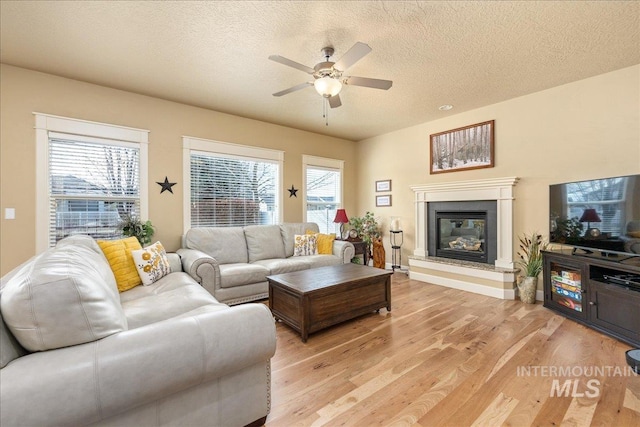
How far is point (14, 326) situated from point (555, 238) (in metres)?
4.39

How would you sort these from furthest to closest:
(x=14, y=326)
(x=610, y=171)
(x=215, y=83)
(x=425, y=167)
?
(x=425, y=167) < (x=215, y=83) < (x=610, y=171) < (x=14, y=326)

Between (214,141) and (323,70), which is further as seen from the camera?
(214,141)

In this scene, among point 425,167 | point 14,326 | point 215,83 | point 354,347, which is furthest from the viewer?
point 425,167

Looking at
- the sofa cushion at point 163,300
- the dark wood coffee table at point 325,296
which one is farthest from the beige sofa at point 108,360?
the dark wood coffee table at point 325,296

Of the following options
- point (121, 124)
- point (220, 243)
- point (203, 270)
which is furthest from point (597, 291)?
point (121, 124)

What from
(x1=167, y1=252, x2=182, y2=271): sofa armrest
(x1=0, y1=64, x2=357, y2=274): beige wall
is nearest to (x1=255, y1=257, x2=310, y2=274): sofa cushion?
(x1=167, y1=252, x2=182, y2=271): sofa armrest

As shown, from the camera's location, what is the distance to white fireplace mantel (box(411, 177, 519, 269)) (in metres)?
3.79

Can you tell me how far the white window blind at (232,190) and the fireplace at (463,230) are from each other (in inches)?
107

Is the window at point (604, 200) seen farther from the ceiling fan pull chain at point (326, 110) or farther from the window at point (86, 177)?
the window at point (86, 177)

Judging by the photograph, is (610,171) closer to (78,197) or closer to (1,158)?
(78,197)

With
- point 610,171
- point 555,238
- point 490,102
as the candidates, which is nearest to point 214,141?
point 490,102

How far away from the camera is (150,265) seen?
270 centimetres

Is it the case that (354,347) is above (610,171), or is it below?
below

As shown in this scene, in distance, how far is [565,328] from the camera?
2.68 m
